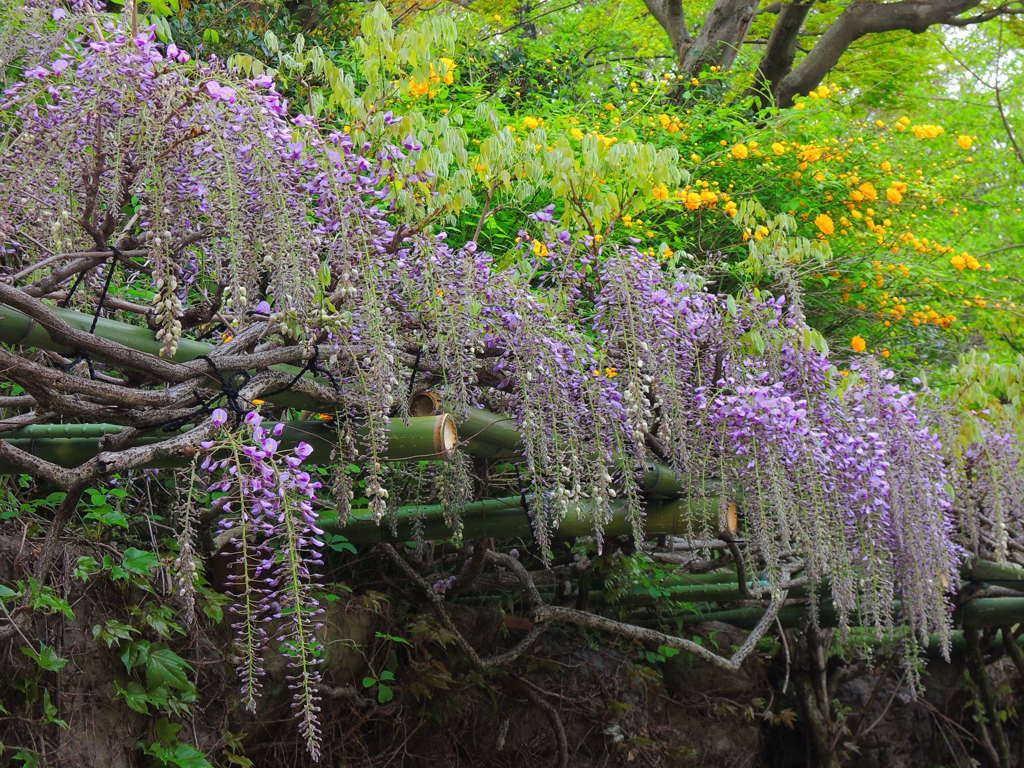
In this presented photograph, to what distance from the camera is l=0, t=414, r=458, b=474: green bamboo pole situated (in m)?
2.19

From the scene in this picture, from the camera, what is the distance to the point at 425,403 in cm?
250

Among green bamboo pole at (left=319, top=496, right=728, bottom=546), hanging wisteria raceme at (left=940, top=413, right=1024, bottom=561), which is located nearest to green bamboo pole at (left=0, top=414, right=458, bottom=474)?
green bamboo pole at (left=319, top=496, right=728, bottom=546)

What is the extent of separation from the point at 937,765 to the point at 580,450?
153 inches

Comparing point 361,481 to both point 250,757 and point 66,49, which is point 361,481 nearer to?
point 250,757

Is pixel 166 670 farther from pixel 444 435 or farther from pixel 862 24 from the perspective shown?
pixel 862 24

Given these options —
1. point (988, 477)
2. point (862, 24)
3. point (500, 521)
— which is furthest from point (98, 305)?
point (862, 24)

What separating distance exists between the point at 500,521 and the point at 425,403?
640 mm

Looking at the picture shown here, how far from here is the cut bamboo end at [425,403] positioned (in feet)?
8.07

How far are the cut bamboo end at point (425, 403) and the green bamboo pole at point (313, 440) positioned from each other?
0.20 meters

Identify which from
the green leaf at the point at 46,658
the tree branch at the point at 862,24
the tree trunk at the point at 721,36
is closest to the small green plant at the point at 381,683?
the green leaf at the point at 46,658

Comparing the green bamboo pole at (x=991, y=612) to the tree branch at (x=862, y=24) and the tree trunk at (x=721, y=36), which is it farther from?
the tree branch at (x=862, y=24)

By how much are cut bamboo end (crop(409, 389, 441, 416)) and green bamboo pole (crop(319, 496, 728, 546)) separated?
45 centimetres

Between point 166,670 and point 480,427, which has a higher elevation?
point 480,427

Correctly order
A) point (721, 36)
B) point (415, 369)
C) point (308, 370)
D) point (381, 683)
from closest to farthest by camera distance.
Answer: point (308, 370) < point (415, 369) < point (381, 683) < point (721, 36)
